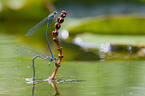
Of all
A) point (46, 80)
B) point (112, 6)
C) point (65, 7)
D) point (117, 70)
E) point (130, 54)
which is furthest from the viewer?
point (65, 7)

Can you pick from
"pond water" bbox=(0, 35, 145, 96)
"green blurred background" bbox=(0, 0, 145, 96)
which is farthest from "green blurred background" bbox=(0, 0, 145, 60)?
"pond water" bbox=(0, 35, 145, 96)

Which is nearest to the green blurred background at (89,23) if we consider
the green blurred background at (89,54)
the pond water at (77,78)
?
the green blurred background at (89,54)

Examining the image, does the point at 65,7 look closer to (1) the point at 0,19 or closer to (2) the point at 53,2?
(2) the point at 53,2

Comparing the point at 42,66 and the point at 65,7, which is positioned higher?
the point at 65,7

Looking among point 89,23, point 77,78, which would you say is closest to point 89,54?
point 77,78

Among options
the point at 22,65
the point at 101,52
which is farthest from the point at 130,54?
the point at 22,65

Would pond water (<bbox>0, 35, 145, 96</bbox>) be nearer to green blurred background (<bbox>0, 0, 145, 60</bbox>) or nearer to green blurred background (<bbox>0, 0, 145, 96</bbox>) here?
green blurred background (<bbox>0, 0, 145, 96</bbox>)

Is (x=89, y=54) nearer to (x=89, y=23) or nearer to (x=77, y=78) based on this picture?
(x=77, y=78)

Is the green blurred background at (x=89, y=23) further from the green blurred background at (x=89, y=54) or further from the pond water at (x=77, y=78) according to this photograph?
the pond water at (x=77, y=78)
